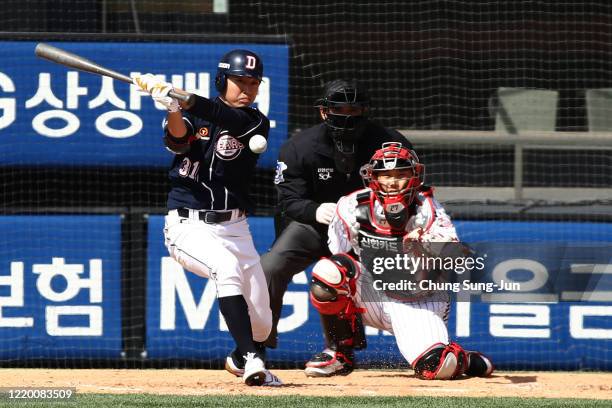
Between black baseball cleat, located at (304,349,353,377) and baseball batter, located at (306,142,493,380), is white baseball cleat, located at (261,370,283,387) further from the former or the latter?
black baseball cleat, located at (304,349,353,377)

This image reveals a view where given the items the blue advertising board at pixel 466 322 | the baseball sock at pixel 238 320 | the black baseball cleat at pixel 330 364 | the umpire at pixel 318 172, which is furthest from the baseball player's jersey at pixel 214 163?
the blue advertising board at pixel 466 322

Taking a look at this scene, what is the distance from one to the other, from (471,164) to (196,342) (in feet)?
8.30

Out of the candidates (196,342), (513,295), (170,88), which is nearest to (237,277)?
(170,88)

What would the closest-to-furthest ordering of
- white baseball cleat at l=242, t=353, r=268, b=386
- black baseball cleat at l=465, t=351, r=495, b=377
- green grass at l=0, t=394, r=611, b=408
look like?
green grass at l=0, t=394, r=611, b=408
white baseball cleat at l=242, t=353, r=268, b=386
black baseball cleat at l=465, t=351, r=495, b=377

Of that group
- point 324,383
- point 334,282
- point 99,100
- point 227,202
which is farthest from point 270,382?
point 99,100

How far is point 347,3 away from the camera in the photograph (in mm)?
9016

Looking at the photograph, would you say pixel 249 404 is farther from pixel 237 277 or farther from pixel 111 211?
pixel 111 211

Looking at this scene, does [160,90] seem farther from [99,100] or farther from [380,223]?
[99,100]

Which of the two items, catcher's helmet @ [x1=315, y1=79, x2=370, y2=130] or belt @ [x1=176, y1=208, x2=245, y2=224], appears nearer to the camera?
belt @ [x1=176, y1=208, x2=245, y2=224]

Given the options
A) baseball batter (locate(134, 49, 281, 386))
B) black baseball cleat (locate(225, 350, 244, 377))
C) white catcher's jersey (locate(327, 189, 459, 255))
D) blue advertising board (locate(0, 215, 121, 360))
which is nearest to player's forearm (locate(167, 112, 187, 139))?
baseball batter (locate(134, 49, 281, 386))

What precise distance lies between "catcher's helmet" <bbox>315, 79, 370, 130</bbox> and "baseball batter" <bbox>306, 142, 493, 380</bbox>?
364 millimetres

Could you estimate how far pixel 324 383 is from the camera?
641 cm

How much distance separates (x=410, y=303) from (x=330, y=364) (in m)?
0.58

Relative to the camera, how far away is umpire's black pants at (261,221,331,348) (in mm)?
6895
